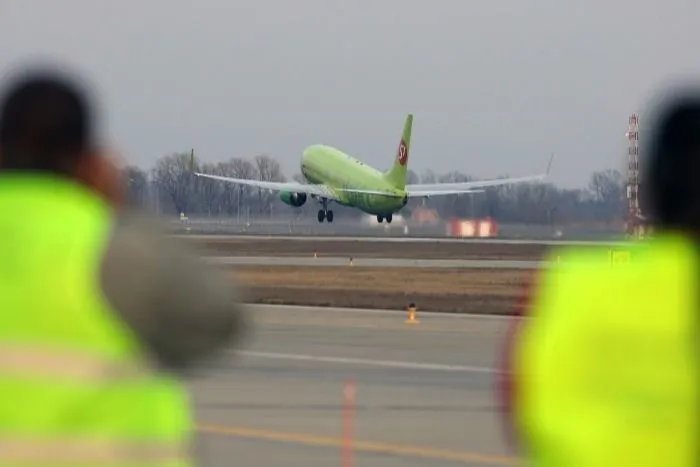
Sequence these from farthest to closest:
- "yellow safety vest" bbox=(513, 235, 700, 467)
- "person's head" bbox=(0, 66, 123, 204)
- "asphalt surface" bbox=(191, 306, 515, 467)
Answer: "asphalt surface" bbox=(191, 306, 515, 467)
"person's head" bbox=(0, 66, 123, 204)
"yellow safety vest" bbox=(513, 235, 700, 467)

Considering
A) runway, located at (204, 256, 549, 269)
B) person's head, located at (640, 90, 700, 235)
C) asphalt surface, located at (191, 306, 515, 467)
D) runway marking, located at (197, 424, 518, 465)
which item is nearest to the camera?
person's head, located at (640, 90, 700, 235)

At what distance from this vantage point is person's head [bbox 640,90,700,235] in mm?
3238

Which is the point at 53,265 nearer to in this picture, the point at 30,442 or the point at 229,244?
the point at 30,442

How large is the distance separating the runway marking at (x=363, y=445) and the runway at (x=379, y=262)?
36153 mm

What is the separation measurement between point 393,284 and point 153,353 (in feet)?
125

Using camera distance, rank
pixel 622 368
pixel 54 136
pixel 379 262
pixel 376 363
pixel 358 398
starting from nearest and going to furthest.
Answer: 1. pixel 622 368
2. pixel 54 136
3. pixel 358 398
4. pixel 376 363
5. pixel 379 262

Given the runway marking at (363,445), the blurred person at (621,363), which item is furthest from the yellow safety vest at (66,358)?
the runway marking at (363,445)

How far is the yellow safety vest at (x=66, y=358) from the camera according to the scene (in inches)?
129

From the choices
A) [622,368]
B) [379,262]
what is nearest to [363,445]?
[622,368]

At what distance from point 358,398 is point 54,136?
542 inches

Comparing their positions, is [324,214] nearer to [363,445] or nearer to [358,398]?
[358,398]

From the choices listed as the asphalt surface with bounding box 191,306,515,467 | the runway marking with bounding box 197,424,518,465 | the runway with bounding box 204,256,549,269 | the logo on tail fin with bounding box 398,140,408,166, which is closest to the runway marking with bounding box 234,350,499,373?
the asphalt surface with bounding box 191,306,515,467

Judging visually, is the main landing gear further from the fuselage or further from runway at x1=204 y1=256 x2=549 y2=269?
runway at x1=204 y1=256 x2=549 y2=269

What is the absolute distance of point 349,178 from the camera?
92188mm
